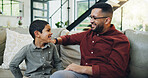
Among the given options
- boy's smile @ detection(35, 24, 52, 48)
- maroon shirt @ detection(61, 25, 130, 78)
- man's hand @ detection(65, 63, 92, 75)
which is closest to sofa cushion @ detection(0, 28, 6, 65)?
boy's smile @ detection(35, 24, 52, 48)

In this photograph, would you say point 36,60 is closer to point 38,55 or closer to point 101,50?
point 38,55

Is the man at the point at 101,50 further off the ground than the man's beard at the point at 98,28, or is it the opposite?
the man's beard at the point at 98,28

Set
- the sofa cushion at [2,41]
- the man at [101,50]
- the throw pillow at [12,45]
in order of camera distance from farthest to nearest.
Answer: the sofa cushion at [2,41] → the throw pillow at [12,45] → the man at [101,50]

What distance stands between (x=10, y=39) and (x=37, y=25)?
0.77 m

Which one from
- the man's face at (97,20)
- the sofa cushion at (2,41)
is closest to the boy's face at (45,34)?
the man's face at (97,20)

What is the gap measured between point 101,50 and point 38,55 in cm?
64

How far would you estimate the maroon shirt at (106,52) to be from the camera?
133cm

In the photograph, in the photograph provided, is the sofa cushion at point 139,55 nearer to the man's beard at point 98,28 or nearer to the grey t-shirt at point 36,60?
the man's beard at point 98,28

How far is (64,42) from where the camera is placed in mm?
1806

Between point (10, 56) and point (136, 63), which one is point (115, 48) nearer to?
point (136, 63)

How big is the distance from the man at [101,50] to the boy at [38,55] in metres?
0.18

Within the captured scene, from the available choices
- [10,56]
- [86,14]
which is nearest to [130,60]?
[10,56]

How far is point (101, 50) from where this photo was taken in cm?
150

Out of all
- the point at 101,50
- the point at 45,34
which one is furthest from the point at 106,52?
the point at 45,34
